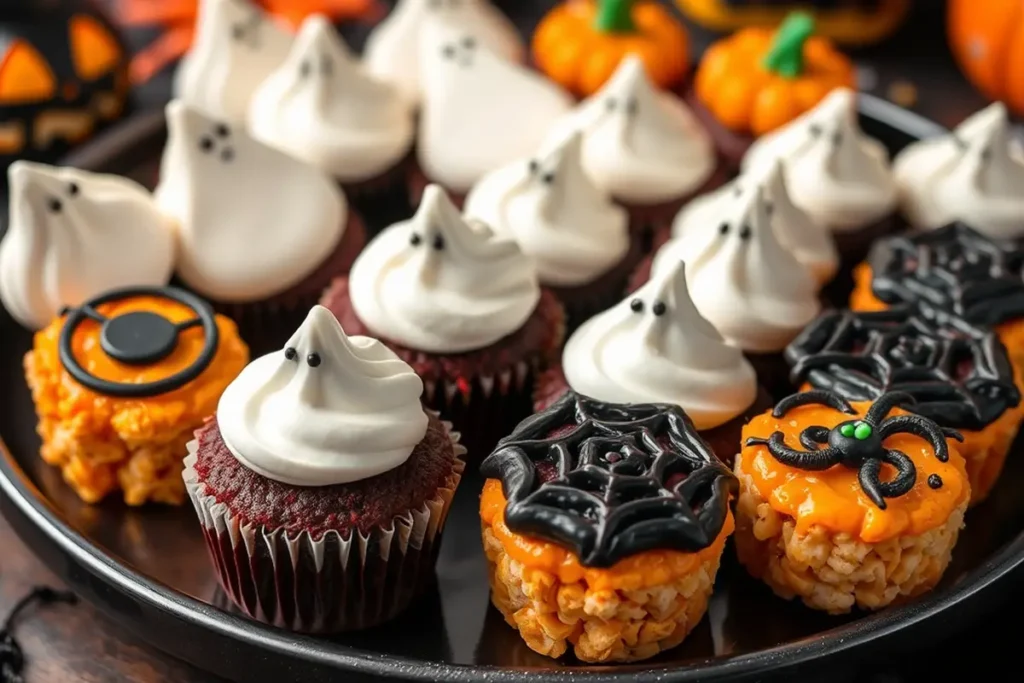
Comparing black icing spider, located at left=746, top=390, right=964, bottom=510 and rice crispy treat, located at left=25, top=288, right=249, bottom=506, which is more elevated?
black icing spider, located at left=746, top=390, right=964, bottom=510

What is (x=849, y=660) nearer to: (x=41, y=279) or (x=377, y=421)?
(x=377, y=421)

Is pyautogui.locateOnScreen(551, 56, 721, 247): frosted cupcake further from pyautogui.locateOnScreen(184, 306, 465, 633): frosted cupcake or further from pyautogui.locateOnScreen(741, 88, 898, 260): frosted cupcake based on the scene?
pyautogui.locateOnScreen(184, 306, 465, 633): frosted cupcake

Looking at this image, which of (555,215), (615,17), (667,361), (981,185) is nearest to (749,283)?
(667,361)

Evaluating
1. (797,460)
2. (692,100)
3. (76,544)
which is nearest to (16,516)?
(76,544)

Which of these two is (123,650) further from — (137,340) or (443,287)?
(443,287)

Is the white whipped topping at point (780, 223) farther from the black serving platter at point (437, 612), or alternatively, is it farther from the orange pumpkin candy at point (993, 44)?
the orange pumpkin candy at point (993, 44)

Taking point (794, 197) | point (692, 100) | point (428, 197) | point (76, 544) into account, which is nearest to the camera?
point (76, 544)

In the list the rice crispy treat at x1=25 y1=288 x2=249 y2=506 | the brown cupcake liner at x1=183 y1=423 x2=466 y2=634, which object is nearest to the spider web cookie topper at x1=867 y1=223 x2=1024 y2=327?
the brown cupcake liner at x1=183 y1=423 x2=466 y2=634
